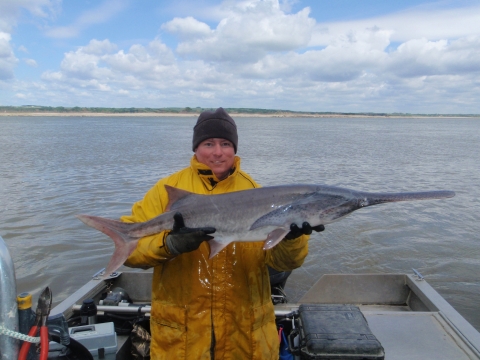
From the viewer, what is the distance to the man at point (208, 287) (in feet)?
10.8

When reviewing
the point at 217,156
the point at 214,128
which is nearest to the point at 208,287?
the point at 217,156

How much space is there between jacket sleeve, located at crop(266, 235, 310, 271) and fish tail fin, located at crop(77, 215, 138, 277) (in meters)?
1.22

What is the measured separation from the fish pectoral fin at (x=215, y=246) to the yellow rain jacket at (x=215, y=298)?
0.42 ft

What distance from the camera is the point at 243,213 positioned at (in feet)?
11.3

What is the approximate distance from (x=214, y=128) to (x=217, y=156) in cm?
28

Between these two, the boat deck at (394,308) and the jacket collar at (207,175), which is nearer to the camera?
the jacket collar at (207,175)

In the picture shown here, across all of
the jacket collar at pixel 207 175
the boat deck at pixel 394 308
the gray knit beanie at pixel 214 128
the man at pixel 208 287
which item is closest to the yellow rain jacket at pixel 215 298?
the man at pixel 208 287

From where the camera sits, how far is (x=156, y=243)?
3.32m

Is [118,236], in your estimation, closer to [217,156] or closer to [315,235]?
[217,156]

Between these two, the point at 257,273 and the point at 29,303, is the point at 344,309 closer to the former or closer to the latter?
the point at 257,273

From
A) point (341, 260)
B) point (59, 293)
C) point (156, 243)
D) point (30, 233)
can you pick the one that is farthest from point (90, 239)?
point (156, 243)

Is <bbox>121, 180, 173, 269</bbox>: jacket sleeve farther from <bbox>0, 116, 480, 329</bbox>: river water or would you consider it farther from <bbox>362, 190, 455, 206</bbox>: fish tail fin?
<bbox>0, 116, 480, 329</bbox>: river water

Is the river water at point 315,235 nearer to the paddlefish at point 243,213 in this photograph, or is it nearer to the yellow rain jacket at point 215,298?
the yellow rain jacket at point 215,298

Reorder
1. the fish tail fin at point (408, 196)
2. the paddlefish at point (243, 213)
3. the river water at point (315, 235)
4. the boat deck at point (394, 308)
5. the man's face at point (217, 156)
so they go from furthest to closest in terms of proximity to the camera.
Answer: the river water at point (315, 235) < the boat deck at point (394, 308) < the man's face at point (217, 156) < the paddlefish at point (243, 213) < the fish tail fin at point (408, 196)
